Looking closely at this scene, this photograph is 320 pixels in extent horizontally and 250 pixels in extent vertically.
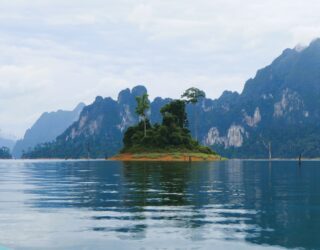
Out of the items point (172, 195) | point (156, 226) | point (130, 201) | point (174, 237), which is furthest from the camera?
point (172, 195)

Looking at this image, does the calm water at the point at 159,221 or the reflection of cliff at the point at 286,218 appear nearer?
the calm water at the point at 159,221

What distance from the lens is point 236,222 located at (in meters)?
26.1

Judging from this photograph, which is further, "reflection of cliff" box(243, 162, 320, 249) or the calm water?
"reflection of cliff" box(243, 162, 320, 249)

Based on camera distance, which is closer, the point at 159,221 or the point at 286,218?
the point at 159,221

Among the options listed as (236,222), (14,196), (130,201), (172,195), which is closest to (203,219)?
(236,222)

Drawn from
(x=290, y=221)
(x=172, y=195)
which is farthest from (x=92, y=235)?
(x=172, y=195)

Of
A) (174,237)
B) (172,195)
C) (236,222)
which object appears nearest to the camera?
(174,237)

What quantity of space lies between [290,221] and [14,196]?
73.7 feet

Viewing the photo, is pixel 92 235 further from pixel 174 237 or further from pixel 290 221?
pixel 290 221

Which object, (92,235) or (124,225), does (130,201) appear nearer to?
(124,225)

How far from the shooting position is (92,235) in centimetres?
2219

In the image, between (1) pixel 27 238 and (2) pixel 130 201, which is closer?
(1) pixel 27 238

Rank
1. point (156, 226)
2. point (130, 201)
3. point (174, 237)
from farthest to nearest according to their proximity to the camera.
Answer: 1. point (130, 201)
2. point (156, 226)
3. point (174, 237)

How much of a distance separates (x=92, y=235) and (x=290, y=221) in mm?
10156
